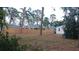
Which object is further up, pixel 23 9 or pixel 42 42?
pixel 23 9

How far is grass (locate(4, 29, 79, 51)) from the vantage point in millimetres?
1761

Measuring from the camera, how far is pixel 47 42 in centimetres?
178

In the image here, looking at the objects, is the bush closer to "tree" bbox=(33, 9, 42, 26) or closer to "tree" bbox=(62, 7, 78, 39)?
"tree" bbox=(33, 9, 42, 26)

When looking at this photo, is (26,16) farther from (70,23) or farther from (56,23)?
(70,23)

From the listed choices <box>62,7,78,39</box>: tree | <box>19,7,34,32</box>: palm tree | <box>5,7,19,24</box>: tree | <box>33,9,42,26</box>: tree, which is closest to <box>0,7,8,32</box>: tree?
<box>5,7,19,24</box>: tree

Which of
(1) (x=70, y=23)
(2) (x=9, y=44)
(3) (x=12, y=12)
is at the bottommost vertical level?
(2) (x=9, y=44)

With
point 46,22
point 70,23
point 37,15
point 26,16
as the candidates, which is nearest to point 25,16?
point 26,16

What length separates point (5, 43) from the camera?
179 centimetres

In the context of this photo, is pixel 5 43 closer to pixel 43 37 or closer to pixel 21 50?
pixel 21 50
